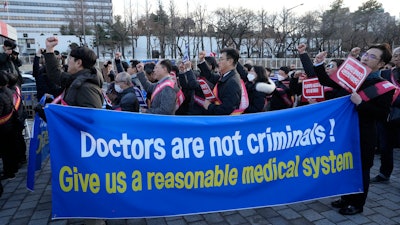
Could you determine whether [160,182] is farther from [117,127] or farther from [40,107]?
[40,107]

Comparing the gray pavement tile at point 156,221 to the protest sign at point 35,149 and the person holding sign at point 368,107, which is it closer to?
the protest sign at point 35,149

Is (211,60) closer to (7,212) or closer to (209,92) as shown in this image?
(209,92)

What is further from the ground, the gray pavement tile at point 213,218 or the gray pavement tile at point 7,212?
the gray pavement tile at point 213,218

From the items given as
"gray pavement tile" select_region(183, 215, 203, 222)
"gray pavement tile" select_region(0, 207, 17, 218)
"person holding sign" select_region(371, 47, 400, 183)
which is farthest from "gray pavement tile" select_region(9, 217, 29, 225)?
"person holding sign" select_region(371, 47, 400, 183)

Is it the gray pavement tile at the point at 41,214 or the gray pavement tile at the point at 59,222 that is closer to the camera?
the gray pavement tile at the point at 59,222

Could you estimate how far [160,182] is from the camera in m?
3.06

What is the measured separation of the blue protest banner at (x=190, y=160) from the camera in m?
2.94

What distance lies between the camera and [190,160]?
3.11 metres

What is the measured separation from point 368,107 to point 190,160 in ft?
6.72

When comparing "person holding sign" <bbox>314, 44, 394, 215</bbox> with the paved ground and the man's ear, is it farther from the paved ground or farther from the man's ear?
the man's ear

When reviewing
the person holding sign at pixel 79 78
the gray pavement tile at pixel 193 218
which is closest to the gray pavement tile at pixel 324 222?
the gray pavement tile at pixel 193 218

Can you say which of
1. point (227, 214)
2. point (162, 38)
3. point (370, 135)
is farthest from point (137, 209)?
point (162, 38)

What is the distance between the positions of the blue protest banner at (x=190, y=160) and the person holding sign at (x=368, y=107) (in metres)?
0.18

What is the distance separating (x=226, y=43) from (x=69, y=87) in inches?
1908
